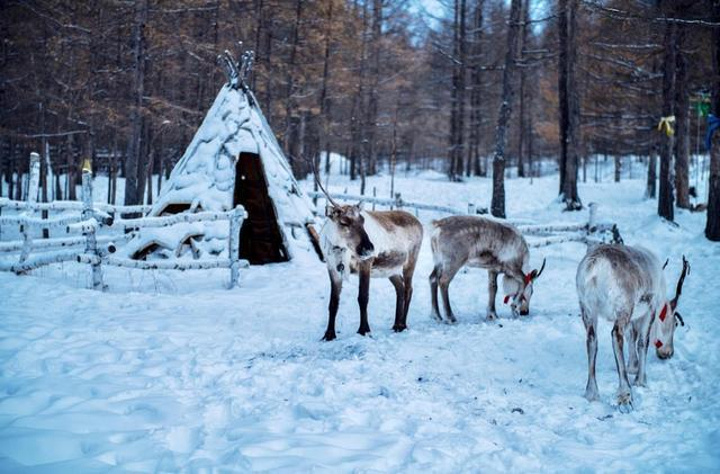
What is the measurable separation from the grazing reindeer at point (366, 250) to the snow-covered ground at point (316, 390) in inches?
20.4

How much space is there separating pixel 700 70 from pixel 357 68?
13015 mm

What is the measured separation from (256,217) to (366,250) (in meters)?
Result: 5.73

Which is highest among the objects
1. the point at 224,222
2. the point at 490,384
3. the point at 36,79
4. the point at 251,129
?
the point at 36,79

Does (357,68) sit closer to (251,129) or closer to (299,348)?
(251,129)

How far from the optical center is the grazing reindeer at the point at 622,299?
434cm

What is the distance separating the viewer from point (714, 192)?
35.3 feet

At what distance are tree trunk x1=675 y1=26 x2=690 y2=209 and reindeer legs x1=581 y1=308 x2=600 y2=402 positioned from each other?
13462 mm

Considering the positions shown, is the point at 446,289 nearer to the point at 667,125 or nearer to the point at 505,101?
the point at 505,101

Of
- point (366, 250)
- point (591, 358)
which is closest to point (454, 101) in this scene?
point (366, 250)

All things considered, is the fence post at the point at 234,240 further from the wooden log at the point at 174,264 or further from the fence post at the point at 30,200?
the fence post at the point at 30,200

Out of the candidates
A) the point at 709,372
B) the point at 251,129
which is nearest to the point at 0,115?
the point at 251,129

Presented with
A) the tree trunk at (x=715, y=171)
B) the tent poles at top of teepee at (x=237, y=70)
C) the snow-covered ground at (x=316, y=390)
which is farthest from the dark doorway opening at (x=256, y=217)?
the tree trunk at (x=715, y=171)

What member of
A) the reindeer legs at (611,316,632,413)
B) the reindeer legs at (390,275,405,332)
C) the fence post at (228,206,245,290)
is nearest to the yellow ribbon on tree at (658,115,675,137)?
the reindeer legs at (390,275,405,332)

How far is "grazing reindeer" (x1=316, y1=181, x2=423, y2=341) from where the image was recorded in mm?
5984
